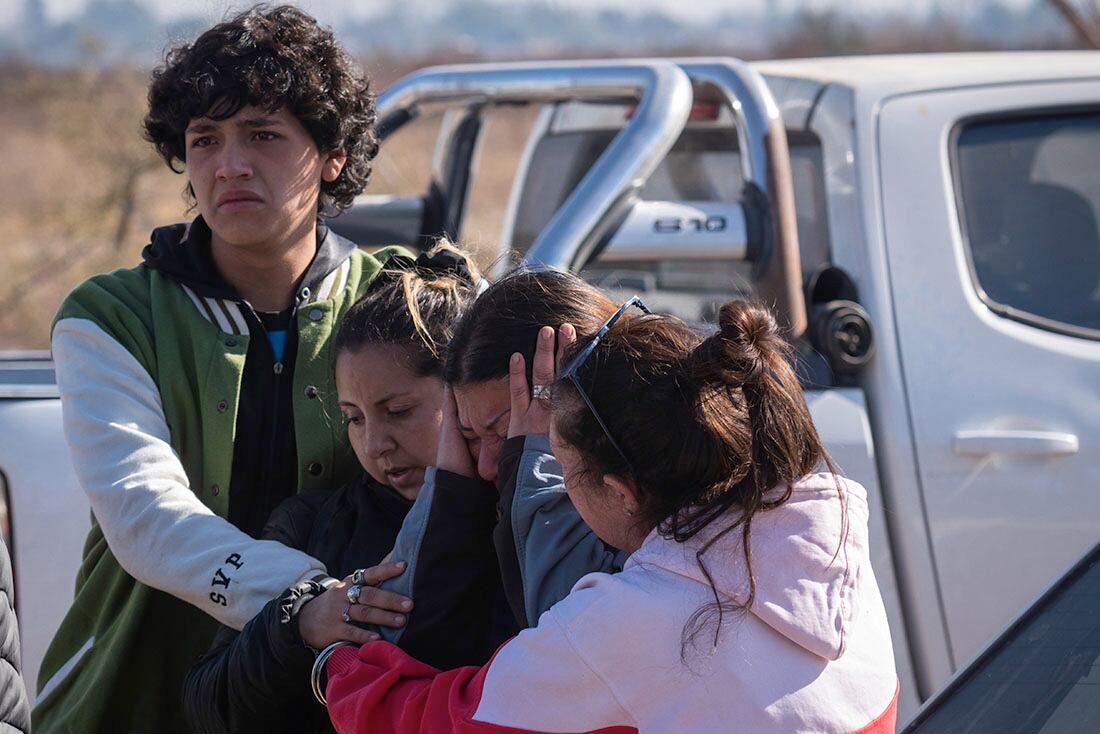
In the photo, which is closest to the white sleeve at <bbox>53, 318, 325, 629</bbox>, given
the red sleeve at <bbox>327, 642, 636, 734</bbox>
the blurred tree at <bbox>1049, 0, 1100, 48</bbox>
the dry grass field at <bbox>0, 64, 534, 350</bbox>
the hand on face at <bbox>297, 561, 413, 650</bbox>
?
the hand on face at <bbox>297, 561, 413, 650</bbox>

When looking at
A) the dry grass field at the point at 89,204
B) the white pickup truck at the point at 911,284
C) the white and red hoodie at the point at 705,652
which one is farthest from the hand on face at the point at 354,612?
the dry grass field at the point at 89,204

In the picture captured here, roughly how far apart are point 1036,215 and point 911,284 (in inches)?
17.9

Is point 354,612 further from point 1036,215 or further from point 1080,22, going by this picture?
point 1080,22

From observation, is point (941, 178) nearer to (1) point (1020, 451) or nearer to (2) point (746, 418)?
(1) point (1020, 451)

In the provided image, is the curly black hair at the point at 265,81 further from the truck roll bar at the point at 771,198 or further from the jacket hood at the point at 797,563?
the jacket hood at the point at 797,563

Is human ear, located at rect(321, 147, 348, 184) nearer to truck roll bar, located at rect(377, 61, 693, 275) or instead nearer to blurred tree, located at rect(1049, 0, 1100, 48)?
truck roll bar, located at rect(377, 61, 693, 275)

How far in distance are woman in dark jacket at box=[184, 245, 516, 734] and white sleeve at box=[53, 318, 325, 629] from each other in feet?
0.29

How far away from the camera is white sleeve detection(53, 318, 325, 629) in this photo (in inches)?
87.4

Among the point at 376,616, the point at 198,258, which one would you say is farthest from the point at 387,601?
the point at 198,258

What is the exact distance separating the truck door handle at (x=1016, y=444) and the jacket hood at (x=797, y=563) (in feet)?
5.12

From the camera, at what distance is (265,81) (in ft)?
8.14

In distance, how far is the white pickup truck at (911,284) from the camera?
3227 mm

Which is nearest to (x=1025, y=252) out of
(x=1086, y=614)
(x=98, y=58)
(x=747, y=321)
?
(x=1086, y=614)

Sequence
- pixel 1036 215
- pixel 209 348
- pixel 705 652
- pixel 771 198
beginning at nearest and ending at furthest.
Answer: pixel 705 652
pixel 209 348
pixel 771 198
pixel 1036 215
